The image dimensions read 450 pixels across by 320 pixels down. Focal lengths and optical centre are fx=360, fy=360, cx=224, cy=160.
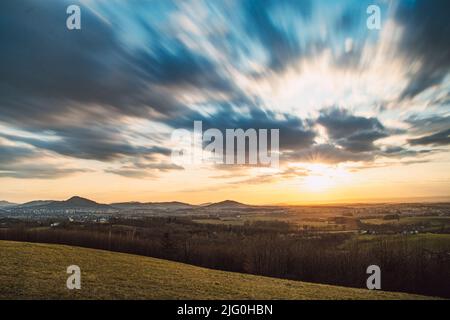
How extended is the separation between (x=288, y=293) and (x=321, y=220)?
99697 millimetres

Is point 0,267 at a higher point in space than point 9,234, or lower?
higher

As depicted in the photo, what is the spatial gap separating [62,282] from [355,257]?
2177 inches

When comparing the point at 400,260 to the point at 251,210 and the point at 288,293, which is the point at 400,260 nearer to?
the point at 288,293

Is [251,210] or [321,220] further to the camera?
[251,210]

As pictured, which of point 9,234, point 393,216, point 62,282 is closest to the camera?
point 62,282

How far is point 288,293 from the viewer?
18.5m

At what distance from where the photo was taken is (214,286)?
1881 cm

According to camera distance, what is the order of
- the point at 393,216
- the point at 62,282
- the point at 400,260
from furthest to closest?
1. the point at 393,216
2. the point at 400,260
3. the point at 62,282

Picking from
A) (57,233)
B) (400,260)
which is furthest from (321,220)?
(57,233)

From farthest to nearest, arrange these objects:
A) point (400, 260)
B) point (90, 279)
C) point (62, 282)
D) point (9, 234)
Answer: point (9, 234), point (400, 260), point (90, 279), point (62, 282)

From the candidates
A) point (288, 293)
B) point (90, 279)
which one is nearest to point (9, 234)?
point (90, 279)
